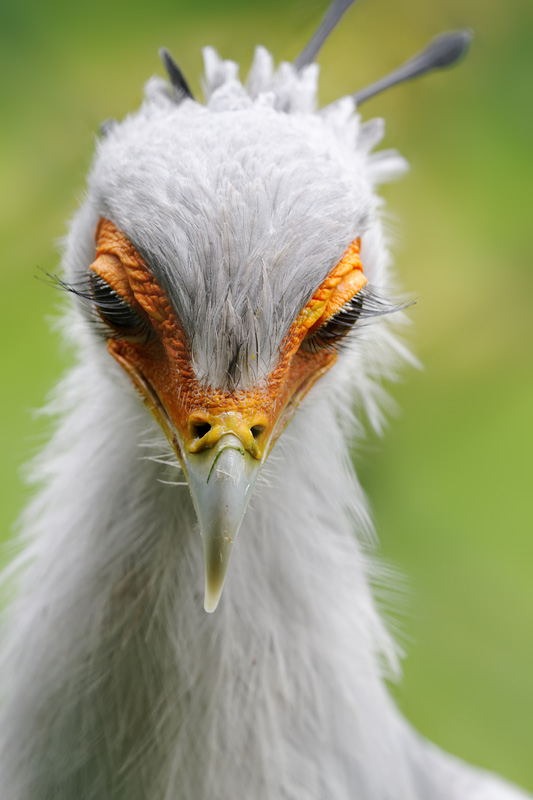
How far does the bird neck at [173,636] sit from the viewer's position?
0.91 metres

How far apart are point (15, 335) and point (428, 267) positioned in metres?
1.11

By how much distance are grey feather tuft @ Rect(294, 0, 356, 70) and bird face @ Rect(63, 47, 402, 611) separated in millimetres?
271

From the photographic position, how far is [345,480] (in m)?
1.02

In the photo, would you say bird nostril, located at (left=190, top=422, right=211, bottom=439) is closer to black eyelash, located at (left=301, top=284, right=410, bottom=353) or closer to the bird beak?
the bird beak

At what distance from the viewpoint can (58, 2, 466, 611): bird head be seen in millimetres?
732

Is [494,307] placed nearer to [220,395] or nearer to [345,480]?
[345,480]

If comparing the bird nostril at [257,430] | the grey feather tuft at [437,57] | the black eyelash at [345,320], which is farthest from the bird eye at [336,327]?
the grey feather tuft at [437,57]

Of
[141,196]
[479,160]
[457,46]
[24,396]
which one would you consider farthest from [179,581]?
[479,160]

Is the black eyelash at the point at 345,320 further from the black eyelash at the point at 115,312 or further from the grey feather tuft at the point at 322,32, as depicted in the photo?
the grey feather tuft at the point at 322,32

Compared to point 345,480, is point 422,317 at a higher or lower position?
higher

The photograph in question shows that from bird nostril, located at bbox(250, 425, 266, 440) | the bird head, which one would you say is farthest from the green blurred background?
bird nostril, located at bbox(250, 425, 266, 440)

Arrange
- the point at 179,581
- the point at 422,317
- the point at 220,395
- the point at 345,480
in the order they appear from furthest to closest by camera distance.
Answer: the point at 422,317
the point at 345,480
the point at 179,581
the point at 220,395

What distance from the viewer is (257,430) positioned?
739 millimetres

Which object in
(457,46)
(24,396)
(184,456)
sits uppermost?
(457,46)
